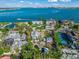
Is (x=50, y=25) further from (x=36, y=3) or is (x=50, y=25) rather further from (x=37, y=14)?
(x=36, y=3)

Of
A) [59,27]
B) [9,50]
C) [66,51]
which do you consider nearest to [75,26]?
[59,27]

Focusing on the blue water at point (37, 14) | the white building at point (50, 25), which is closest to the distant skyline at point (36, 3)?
the blue water at point (37, 14)

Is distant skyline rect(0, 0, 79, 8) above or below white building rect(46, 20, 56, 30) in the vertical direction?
above

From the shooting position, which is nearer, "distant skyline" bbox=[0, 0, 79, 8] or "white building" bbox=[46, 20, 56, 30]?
"distant skyline" bbox=[0, 0, 79, 8]

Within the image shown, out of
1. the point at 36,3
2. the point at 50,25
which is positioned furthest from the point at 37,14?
the point at 50,25

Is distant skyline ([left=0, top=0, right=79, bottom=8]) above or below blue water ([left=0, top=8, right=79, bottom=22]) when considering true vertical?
above

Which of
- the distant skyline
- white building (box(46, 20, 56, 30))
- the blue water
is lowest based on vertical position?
white building (box(46, 20, 56, 30))

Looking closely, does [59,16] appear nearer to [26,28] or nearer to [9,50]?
[26,28]

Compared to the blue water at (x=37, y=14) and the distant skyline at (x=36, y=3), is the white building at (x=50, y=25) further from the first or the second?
the distant skyline at (x=36, y=3)

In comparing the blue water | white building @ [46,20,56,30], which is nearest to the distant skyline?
the blue water

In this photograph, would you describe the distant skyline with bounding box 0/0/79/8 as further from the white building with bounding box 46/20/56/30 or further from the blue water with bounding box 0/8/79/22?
the white building with bounding box 46/20/56/30
